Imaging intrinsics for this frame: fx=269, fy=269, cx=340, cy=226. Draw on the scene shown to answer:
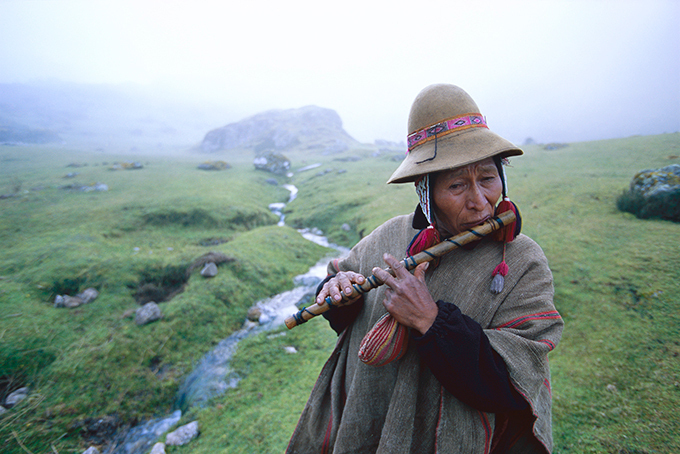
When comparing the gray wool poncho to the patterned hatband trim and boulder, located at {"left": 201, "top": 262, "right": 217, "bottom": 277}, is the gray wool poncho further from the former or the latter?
boulder, located at {"left": 201, "top": 262, "right": 217, "bottom": 277}

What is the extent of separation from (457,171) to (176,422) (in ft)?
21.9

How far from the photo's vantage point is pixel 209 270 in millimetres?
9297

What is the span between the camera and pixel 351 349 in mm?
2291

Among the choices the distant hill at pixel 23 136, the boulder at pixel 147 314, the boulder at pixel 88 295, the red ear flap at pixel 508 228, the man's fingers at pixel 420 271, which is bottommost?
the boulder at pixel 147 314

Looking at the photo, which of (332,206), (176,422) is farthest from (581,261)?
(332,206)

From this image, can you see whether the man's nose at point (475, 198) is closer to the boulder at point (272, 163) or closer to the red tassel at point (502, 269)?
the red tassel at point (502, 269)

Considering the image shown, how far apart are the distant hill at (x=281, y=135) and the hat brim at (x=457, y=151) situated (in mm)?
64216

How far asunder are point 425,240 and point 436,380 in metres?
0.94

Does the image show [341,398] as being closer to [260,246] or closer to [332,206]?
[260,246]

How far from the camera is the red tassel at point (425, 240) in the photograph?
→ 2010 millimetres

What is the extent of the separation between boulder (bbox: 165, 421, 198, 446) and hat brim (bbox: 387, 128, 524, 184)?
574 centimetres

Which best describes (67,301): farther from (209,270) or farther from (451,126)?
(451,126)

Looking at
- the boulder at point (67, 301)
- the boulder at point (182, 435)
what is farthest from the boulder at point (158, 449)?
the boulder at point (67, 301)

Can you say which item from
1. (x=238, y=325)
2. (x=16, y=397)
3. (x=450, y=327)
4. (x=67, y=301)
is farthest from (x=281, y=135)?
(x=450, y=327)
